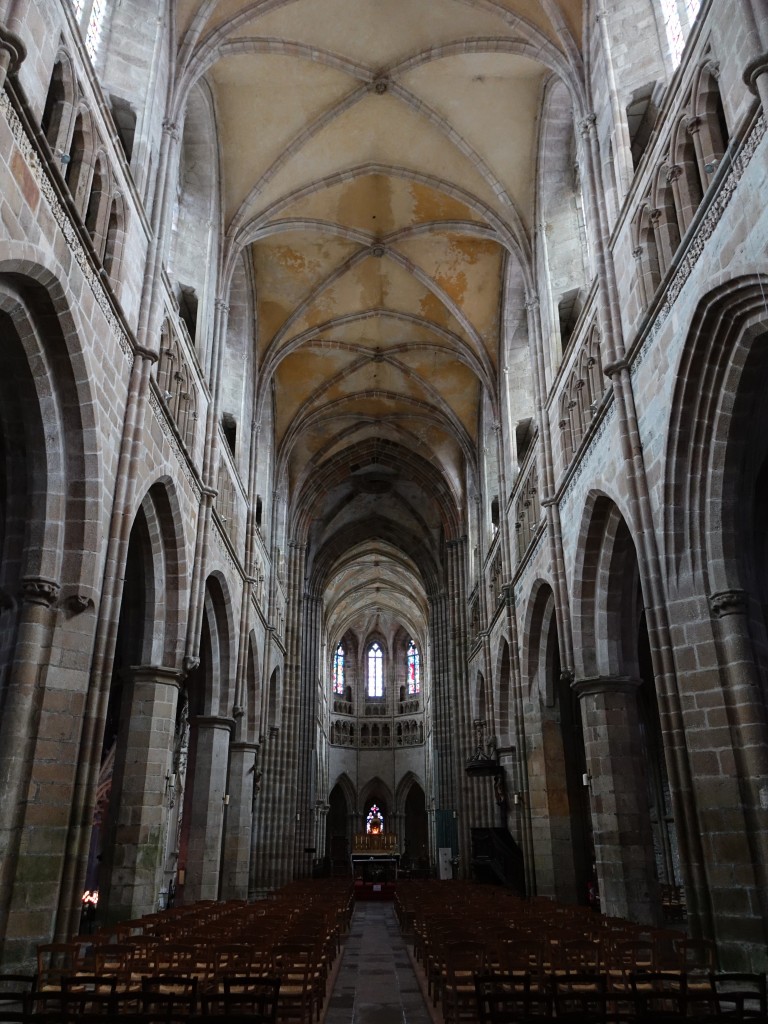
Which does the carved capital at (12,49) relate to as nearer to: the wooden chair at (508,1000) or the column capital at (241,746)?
the wooden chair at (508,1000)

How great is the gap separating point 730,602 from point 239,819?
638 inches

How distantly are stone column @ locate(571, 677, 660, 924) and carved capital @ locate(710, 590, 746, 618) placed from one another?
4.64m

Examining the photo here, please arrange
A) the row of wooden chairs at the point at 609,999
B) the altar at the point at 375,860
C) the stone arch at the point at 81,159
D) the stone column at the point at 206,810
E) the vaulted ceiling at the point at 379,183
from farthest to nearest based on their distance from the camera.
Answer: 1. the altar at the point at 375,860
2. the stone column at the point at 206,810
3. the vaulted ceiling at the point at 379,183
4. the stone arch at the point at 81,159
5. the row of wooden chairs at the point at 609,999

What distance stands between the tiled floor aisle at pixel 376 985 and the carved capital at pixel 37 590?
582cm

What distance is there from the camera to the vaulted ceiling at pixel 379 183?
658 inches

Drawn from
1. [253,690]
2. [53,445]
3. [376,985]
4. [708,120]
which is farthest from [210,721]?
[708,120]

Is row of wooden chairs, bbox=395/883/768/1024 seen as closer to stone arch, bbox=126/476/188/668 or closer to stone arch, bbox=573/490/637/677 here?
stone arch, bbox=573/490/637/677

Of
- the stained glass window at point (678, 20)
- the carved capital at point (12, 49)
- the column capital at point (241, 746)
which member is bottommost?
the column capital at point (241, 746)

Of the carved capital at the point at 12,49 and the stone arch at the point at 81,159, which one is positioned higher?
the stone arch at the point at 81,159

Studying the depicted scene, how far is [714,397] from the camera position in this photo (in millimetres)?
10273

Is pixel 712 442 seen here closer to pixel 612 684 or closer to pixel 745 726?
pixel 745 726

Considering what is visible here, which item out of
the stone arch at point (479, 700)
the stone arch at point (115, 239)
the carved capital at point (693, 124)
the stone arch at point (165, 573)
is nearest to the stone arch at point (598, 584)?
the carved capital at point (693, 124)

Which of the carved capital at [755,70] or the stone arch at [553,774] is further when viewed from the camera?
the stone arch at [553,774]

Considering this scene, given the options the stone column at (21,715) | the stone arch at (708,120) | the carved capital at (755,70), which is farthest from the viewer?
the stone arch at (708,120)
